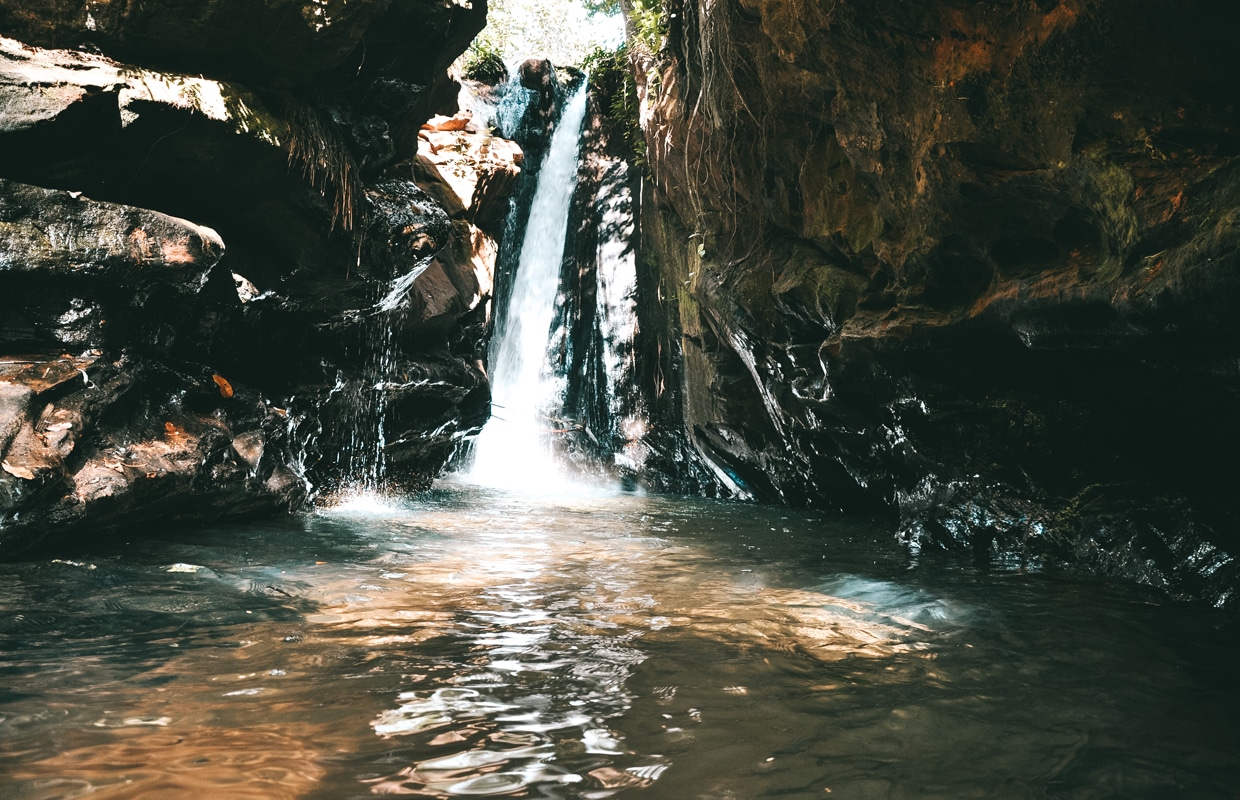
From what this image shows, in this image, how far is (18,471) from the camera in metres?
5.00

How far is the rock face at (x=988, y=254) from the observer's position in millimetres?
3947

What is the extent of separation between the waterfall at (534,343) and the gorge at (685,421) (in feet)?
Result: 8.18

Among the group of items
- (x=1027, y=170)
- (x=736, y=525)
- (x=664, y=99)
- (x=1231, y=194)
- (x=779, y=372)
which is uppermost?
(x=664, y=99)

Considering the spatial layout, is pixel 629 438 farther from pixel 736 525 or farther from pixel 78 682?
pixel 78 682

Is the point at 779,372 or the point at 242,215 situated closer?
the point at 242,215

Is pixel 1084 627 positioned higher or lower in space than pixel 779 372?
lower

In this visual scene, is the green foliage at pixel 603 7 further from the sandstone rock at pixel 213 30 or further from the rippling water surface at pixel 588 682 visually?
the rippling water surface at pixel 588 682

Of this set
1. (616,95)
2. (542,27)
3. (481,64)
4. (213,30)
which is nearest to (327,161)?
(213,30)

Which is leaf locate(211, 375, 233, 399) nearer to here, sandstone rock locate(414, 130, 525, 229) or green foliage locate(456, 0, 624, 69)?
sandstone rock locate(414, 130, 525, 229)

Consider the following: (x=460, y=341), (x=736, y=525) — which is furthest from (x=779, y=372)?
(x=460, y=341)

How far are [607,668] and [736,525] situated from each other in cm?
534

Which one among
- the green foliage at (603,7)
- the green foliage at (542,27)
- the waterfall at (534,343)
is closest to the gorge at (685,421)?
the waterfall at (534,343)

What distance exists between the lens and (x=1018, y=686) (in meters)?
3.25

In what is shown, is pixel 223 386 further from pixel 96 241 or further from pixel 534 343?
pixel 534 343
